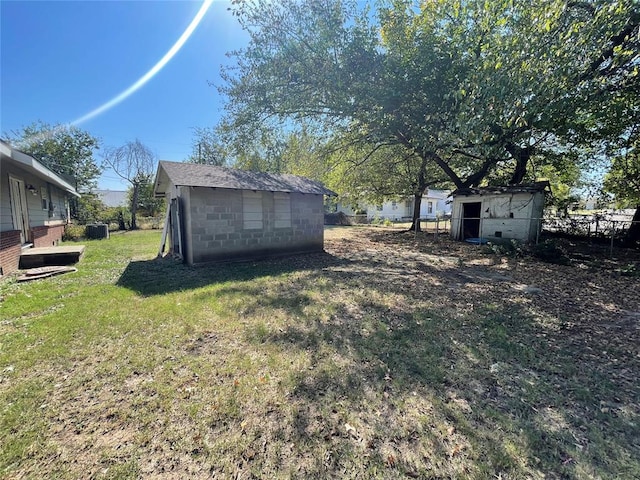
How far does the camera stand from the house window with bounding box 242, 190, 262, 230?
8461 mm

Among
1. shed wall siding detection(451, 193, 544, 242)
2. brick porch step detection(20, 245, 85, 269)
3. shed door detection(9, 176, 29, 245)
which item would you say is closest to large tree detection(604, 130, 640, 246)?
shed wall siding detection(451, 193, 544, 242)

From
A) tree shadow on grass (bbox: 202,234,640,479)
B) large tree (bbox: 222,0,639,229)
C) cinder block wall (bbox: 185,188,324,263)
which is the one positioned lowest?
tree shadow on grass (bbox: 202,234,640,479)

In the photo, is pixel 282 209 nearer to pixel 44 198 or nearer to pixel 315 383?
pixel 315 383

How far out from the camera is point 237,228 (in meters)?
8.38

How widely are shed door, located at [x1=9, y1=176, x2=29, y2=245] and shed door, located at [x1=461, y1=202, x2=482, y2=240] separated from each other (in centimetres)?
1694

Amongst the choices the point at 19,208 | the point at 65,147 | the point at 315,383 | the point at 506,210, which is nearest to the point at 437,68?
the point at 506,210

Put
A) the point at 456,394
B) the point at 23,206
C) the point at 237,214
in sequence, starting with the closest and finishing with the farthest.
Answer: the point at 456,394 → the point at 237,214 → the point at 23,206

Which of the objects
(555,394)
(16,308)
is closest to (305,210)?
(16,308)

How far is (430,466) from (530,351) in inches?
95.2

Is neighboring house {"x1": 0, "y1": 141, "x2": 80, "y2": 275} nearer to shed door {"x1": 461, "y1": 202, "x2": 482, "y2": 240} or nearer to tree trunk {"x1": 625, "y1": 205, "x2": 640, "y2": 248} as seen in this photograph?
shed door {"x1": 461, "y1": 202, "x2": 482, "y2": 240}

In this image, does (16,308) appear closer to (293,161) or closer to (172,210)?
(172,210)

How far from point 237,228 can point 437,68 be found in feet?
23.2

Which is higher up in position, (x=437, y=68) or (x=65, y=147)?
(x=65, y=147)

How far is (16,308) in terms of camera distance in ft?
14.4
